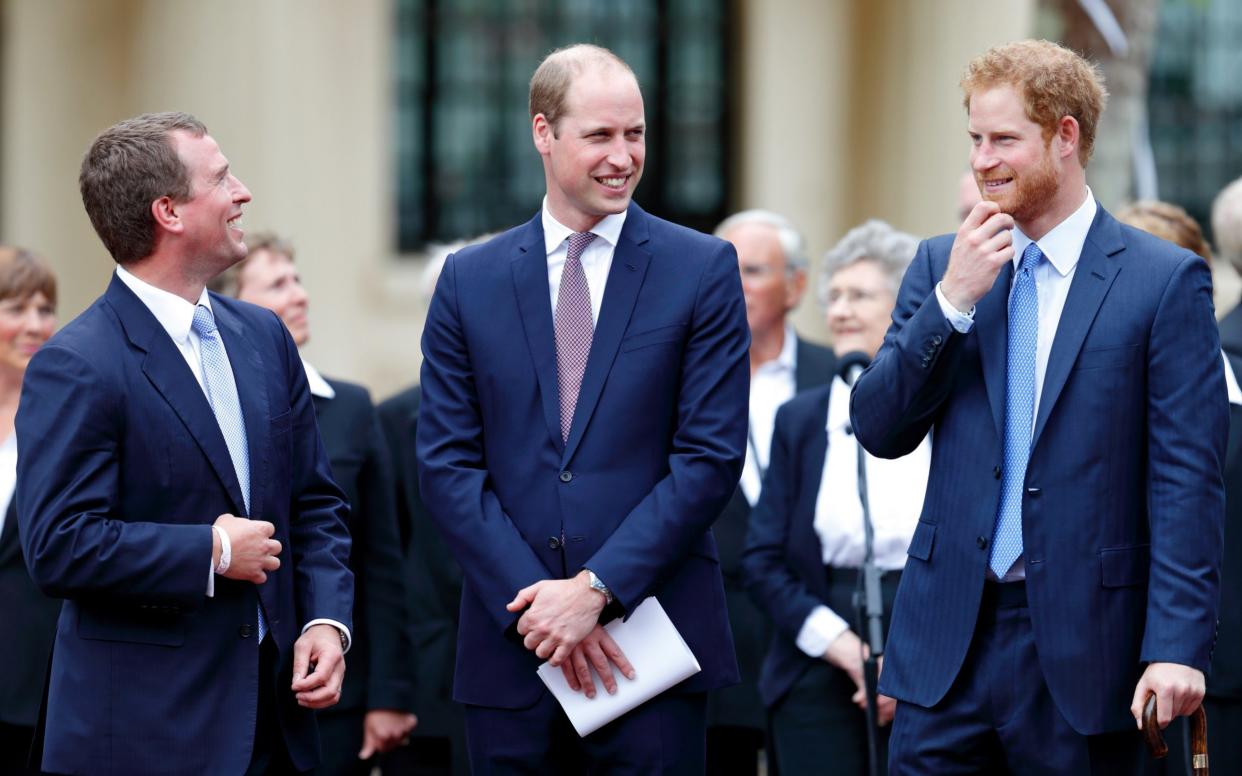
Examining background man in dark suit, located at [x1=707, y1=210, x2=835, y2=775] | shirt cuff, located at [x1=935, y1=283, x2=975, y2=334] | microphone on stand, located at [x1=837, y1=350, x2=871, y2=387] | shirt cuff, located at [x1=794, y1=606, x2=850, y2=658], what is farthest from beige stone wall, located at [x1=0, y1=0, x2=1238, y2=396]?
shirt cuff, located at [x1=935, y1=283, x2=975, y2=334]

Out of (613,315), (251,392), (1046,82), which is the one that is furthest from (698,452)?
(1046,82)

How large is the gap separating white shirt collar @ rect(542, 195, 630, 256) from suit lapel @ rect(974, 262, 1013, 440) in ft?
3.01

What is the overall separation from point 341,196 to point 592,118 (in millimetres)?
7494

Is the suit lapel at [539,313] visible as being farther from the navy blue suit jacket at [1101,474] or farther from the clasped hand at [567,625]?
the navy blue suit jacket at [1101,474]

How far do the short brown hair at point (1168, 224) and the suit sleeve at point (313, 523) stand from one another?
114 inches

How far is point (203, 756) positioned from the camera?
14.4ft

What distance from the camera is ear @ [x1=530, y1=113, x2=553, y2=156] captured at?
192 inches

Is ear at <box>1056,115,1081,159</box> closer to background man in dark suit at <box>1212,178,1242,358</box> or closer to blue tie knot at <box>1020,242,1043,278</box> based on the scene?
blue tie knot at <box>1020,242,1043,278</box>

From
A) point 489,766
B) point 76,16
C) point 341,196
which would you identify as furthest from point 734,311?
point 76,16

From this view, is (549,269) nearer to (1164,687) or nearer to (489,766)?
(489,766)

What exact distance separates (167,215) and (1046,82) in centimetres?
206

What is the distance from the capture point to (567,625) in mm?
4559

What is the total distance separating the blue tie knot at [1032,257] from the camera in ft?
15.0

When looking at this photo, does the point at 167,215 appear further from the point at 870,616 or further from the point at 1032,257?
the point at 870,616
